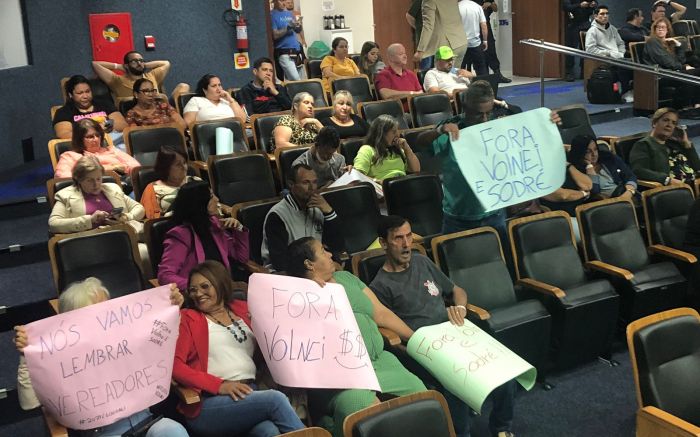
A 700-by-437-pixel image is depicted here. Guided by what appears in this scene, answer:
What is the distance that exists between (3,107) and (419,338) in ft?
17.6

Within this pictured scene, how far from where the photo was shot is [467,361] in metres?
3.27

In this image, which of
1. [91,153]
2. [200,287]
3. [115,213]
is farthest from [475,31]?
[200,287]

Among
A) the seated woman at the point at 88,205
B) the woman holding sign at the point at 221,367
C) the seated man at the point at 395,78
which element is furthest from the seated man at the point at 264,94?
the woman holding sign at the point at 221,367

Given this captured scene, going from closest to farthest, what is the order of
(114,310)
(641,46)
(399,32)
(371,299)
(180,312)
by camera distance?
(114,310) < (180,312) < (371,299) < (641,46) < (399,32)

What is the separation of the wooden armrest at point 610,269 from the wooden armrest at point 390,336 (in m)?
1.45

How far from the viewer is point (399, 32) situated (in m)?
12.6

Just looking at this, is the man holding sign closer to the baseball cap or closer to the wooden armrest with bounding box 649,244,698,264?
the wooden armrest with bounding box 649,244,698,264

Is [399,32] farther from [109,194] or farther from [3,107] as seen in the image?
[109,194]

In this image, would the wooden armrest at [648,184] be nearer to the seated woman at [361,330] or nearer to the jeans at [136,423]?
the seated woman at [361,330]

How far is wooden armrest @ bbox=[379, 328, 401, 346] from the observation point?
3.48 m

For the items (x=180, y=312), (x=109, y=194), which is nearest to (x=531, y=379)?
(x=180, y=312)

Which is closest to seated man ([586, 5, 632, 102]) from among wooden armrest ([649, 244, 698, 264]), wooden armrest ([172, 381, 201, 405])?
wooden armrest ([649, 244, 698, 264])

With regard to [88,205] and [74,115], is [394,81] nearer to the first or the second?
[74,115]

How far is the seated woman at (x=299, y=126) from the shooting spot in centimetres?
607
